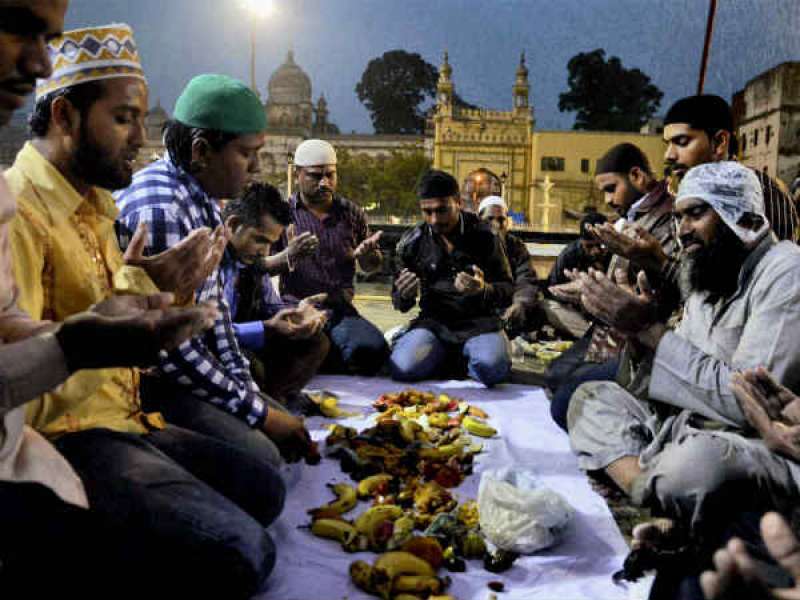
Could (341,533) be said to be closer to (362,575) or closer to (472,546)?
(362,575)

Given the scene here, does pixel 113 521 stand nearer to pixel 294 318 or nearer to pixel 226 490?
pixel 226 490

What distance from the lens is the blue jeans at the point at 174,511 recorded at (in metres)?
2.09

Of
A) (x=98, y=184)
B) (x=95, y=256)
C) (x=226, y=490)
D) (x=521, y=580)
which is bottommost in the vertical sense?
(x=521, y=580)

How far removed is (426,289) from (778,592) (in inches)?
176

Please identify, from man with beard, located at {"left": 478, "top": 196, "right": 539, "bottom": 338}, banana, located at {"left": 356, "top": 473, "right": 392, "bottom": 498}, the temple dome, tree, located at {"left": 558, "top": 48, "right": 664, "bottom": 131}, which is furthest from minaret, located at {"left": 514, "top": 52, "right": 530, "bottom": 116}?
banana, located at {"left": 356, "top": 473, "right": 392, "bottom": 498}

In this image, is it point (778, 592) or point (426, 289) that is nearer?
point (778, 592)

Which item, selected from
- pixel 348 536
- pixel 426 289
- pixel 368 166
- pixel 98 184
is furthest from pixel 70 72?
pixel 368 166

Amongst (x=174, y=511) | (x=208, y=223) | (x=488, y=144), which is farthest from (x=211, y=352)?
(x=488, y=144)

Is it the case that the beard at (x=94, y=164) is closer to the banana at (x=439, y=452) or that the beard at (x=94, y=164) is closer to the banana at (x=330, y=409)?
the banana at (x=439, y=452)

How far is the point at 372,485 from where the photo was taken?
10.4 ft

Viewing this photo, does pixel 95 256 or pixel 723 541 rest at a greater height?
pixel 95 256

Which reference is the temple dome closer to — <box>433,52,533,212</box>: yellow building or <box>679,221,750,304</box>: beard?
<box>433,52,533,212</box>: yellow building

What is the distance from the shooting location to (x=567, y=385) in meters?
4.13

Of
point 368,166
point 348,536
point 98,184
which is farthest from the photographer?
point 368,166
